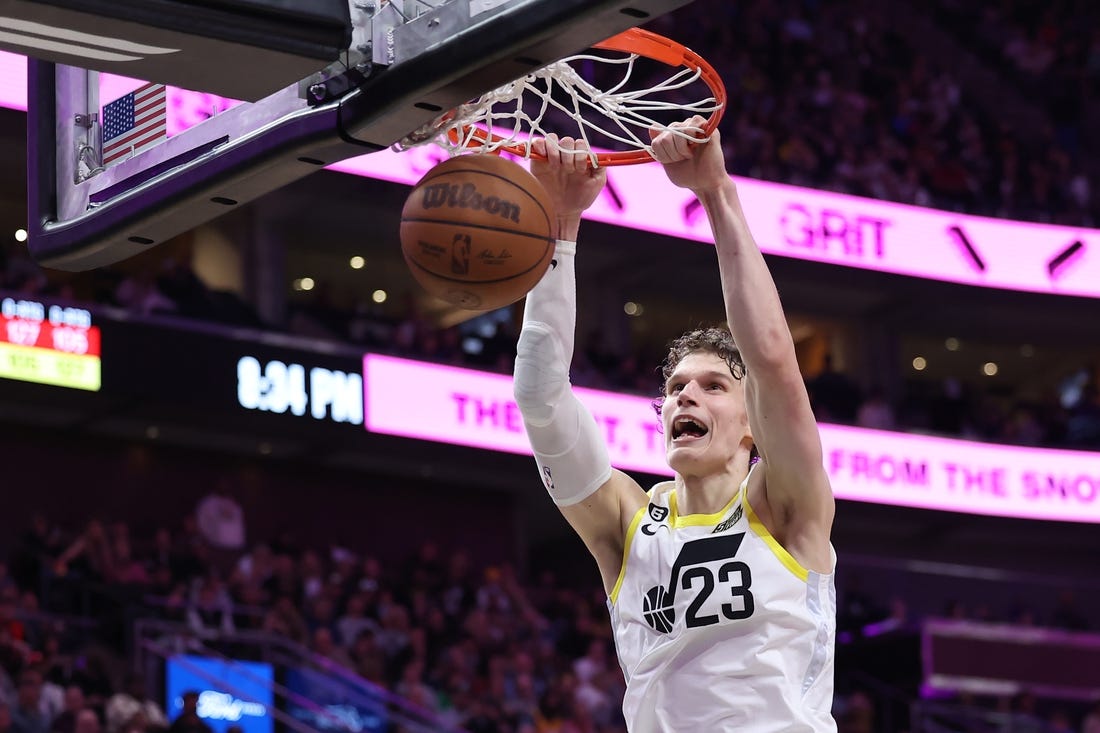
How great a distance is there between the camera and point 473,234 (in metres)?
4.11

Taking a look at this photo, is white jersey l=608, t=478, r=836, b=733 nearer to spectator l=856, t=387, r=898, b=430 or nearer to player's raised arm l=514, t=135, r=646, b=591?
player's raised arm l=514, t=135, r=646, b=591

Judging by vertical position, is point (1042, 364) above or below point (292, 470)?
above

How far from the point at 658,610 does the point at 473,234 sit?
40.6 inches

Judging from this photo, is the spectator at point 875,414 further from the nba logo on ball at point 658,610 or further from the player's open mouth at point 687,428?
the nba logo on ball at point 658,610

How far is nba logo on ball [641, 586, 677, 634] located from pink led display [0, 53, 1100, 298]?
13.5m

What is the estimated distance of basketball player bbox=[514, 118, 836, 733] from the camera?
160 inches

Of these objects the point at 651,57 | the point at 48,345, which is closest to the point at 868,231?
the point at 48,345

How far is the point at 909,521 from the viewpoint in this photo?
71.1 ft

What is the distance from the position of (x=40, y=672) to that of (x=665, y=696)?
7.55 metres

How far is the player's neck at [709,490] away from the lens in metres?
4.40

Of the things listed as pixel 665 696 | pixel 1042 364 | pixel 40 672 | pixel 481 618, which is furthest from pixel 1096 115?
pixel 665 696

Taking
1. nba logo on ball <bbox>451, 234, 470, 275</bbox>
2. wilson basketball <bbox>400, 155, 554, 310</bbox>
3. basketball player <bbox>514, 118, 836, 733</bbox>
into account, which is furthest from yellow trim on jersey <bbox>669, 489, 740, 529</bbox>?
nba logo on ball <bbox>451, 234, 470, 275</bbox>

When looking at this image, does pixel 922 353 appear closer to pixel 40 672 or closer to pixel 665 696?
pixel 40 672

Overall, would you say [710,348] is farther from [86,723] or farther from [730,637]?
[86,723]
